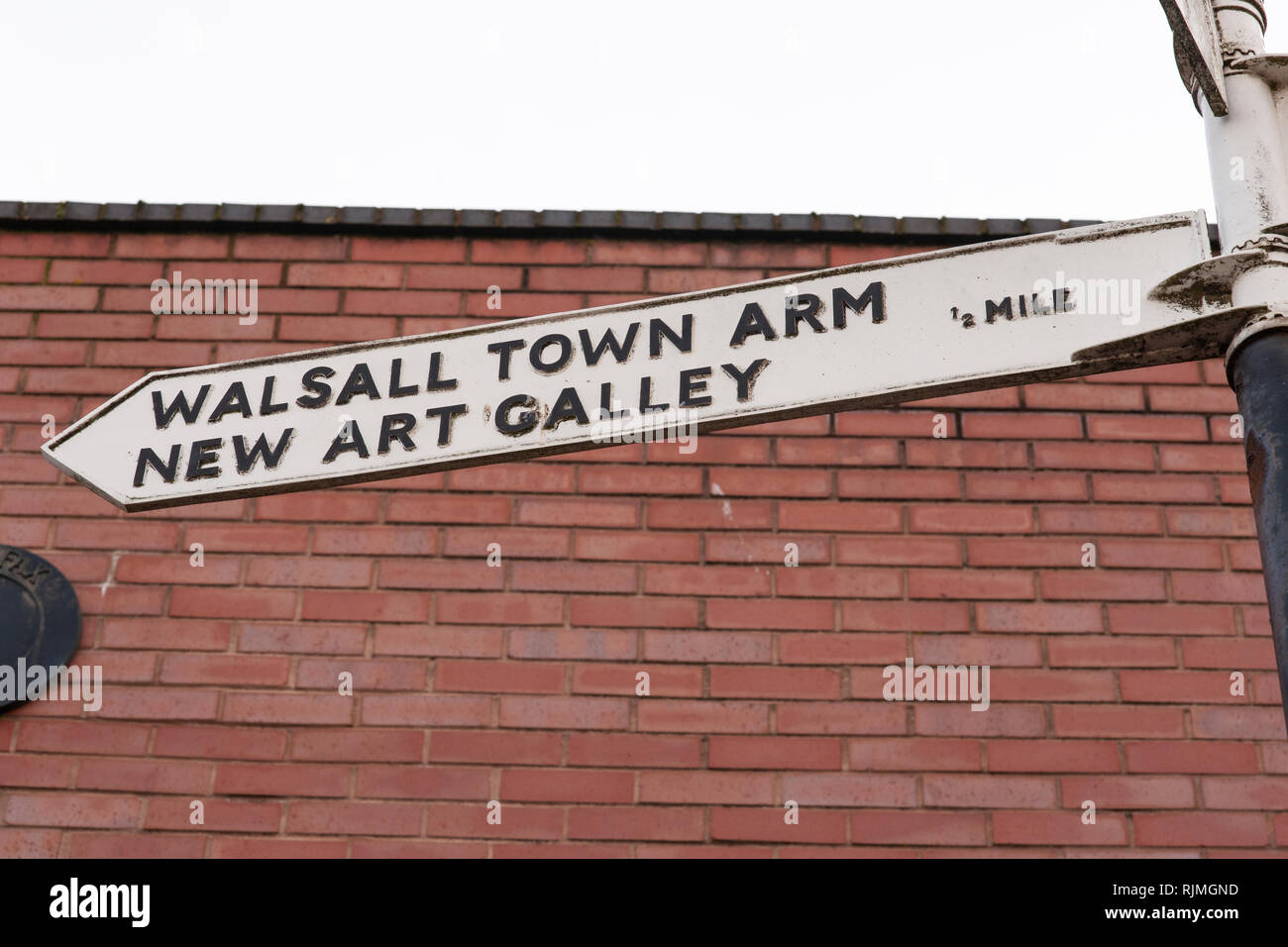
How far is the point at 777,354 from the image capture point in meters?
2.04

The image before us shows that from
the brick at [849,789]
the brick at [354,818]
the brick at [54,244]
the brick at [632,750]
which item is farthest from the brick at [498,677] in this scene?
the brick at [54,244]

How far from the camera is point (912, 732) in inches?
125

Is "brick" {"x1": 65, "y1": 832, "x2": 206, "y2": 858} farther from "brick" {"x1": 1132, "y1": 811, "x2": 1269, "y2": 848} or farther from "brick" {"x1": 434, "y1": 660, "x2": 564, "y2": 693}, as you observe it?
"brick" {"x1": 1132, "y1": 811, "x2": 1269, "y2": 848}

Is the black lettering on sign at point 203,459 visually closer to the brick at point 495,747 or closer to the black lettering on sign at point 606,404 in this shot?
the black lettering on sign at point 606,404

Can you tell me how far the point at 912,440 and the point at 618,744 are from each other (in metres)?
1.07

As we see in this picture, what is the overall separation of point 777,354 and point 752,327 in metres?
0.07

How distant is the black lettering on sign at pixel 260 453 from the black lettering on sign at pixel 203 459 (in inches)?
1.2

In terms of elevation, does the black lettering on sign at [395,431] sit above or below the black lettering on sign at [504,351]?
below

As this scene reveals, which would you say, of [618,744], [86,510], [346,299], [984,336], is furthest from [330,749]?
[984,336]

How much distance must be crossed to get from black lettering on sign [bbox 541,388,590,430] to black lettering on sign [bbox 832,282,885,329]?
15.4 inches

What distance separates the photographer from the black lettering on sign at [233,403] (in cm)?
216
